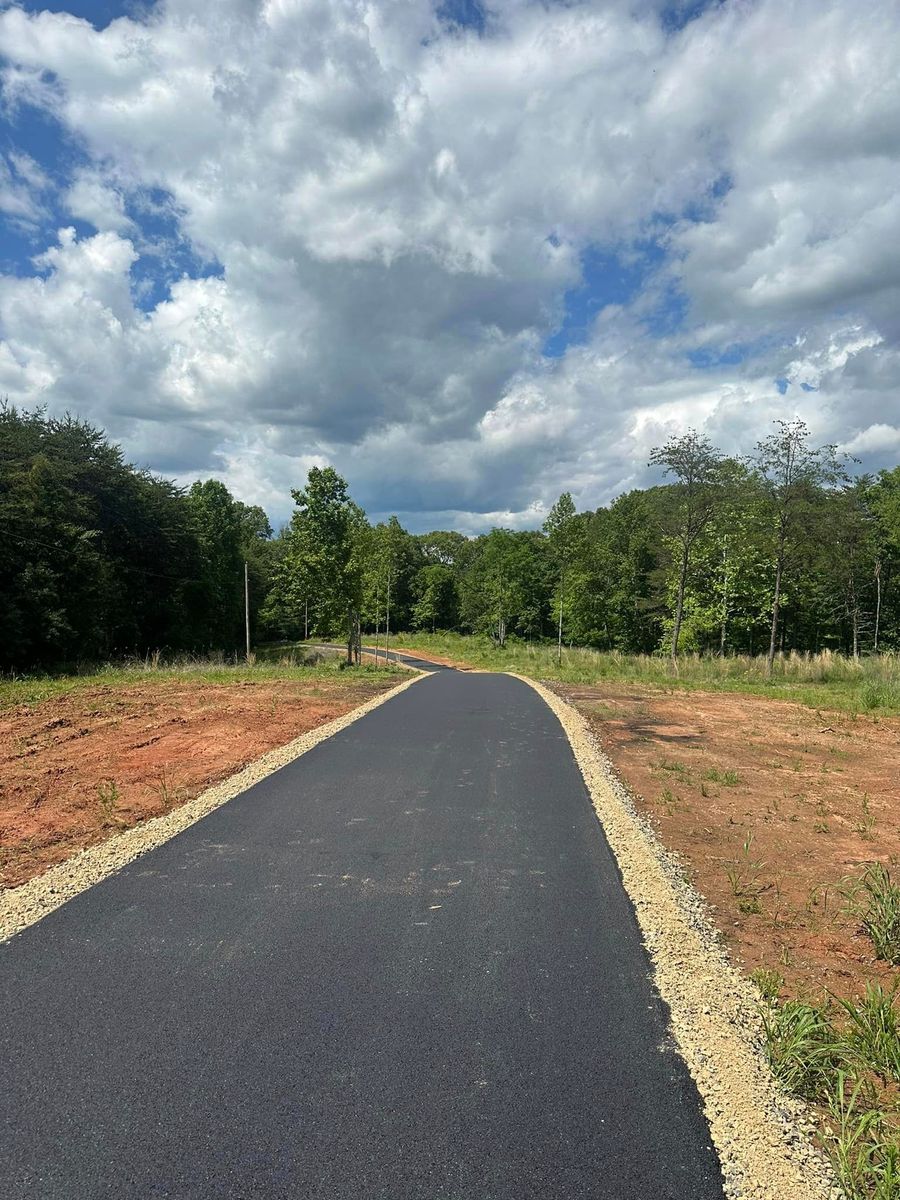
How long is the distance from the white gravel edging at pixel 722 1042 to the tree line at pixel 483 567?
19641 mm

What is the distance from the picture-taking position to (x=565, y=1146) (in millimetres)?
2428

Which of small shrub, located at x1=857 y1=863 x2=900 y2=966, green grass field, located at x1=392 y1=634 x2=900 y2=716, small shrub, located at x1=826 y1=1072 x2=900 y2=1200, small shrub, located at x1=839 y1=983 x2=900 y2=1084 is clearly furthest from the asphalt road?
green grass field, located at x1=392 y1=634 x2=900 y2=716

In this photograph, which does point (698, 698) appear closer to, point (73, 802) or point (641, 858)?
point (641, 858)

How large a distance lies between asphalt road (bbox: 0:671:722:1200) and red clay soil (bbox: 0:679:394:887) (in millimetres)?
1176

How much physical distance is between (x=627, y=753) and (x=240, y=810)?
5.61 m

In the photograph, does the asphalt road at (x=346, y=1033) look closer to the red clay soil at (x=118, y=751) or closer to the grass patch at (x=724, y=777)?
the red clay soil at (x=118, y=751)

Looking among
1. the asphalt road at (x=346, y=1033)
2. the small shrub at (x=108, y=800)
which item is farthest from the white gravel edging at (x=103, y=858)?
the small shrub at (x=108, y=800)

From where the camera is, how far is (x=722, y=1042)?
10.1 feet

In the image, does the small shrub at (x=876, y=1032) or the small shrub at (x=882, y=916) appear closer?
the small shrub at (x=876, y=1032)

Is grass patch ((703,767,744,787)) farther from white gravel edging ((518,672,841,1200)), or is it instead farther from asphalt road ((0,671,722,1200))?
asphalt road ((0,671,722,1200))

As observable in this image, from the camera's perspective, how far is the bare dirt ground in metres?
4.09

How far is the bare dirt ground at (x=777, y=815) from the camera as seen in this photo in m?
4.09

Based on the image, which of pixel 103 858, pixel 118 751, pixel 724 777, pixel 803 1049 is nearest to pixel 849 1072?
pixel 803 1049

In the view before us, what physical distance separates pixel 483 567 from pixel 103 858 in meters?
61.4
